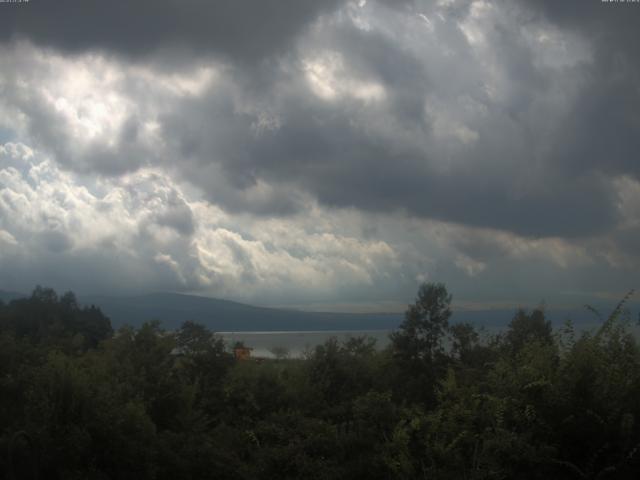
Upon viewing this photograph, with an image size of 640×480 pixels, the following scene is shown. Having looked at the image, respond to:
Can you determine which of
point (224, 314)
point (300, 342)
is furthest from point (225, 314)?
point (300, 342)

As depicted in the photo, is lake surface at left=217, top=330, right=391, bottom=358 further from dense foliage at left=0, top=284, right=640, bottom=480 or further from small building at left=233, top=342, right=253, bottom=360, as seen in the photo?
dense foliage at left=0, top=284, right=640, bottom=480

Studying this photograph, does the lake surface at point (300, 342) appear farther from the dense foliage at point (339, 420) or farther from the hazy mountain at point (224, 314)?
the hazy mountain at point (224, 314)

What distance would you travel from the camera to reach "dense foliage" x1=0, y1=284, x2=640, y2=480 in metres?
12.1

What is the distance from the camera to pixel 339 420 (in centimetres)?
1991

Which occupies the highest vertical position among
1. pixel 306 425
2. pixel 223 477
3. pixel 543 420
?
pixel 543 420

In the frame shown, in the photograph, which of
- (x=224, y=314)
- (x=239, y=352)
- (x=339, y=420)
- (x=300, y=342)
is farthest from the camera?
(x=224, y=314)

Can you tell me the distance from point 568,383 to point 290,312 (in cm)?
16864

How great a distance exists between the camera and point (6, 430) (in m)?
13.9

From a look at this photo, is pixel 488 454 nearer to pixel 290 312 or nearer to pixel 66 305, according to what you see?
pixel 66 305

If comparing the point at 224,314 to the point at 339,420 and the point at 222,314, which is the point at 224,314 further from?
the point at 339,420

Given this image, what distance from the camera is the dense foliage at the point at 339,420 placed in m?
12.1

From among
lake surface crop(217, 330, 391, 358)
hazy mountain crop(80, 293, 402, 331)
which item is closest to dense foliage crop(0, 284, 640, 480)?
lake surface crop(217, 330, 391, 358)

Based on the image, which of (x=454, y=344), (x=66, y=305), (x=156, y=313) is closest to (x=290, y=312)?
(x=156, y=313)

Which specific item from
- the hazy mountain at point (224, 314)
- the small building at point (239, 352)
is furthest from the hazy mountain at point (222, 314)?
the small building at point (239, 352)
